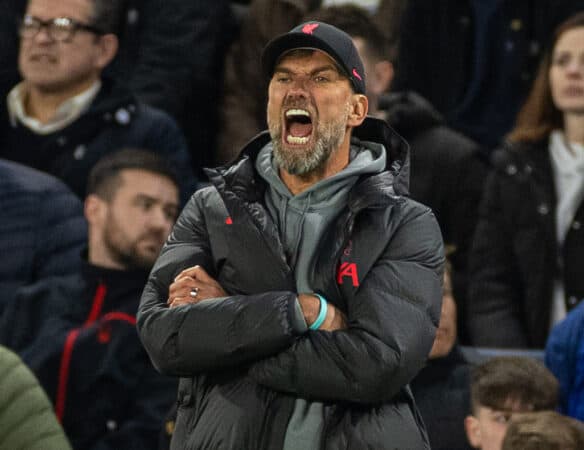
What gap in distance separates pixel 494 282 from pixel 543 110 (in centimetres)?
75

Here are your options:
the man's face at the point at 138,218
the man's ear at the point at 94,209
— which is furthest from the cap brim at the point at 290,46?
the man's ear at the point at 94,209

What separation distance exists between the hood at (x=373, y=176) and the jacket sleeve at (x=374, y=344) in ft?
0.56

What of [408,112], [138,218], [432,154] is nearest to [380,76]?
[408,112]

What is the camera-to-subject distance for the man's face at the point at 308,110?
3.18 metres

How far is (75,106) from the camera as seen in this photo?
6039 mm

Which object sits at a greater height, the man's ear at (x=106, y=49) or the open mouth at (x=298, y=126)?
the open mouth at (x=298, y=126)

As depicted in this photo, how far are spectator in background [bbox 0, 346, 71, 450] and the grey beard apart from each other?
124 centimetres

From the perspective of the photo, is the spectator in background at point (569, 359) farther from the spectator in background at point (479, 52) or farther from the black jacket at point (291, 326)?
the spectator in background at point (479, 52)

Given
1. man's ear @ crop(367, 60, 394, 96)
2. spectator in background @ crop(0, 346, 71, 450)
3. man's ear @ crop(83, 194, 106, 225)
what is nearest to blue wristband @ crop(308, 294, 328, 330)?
spectator in background @ crop(0, 346, 71, 450)

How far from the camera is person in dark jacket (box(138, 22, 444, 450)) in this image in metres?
3.03

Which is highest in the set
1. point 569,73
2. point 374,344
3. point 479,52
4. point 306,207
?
point 306,207

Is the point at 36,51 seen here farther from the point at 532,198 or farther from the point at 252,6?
the point at 532,198

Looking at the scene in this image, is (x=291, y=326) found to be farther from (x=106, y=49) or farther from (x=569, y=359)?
(x=106, y=49)

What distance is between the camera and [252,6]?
6.49 meters
